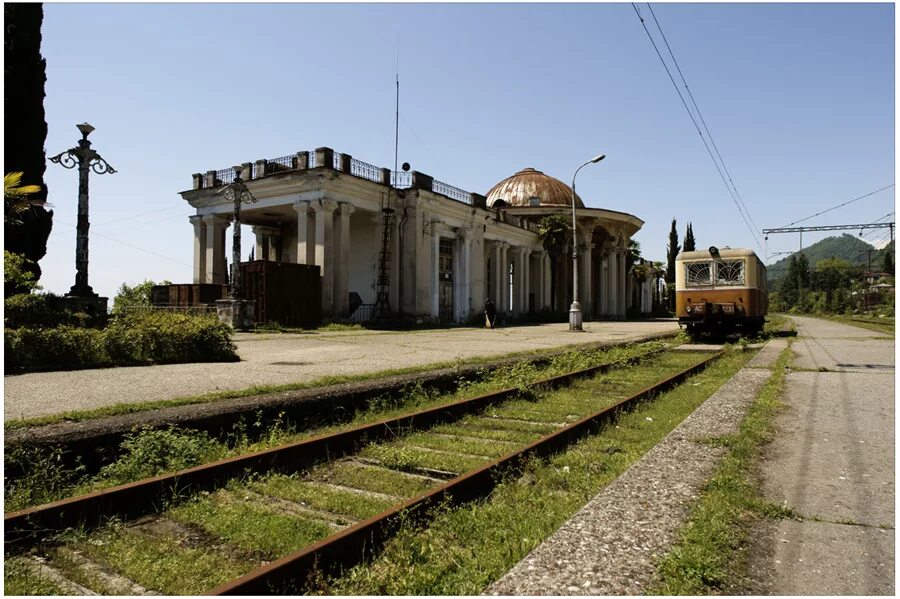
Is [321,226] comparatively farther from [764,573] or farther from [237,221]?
[764,573]

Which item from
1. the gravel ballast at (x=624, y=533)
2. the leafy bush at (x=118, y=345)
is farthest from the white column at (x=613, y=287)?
the gravel ballast at (x=624, y=533)

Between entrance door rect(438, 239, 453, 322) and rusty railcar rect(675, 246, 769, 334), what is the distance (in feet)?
53.8

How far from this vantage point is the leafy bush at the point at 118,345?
893cm

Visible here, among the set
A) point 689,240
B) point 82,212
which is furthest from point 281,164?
point 689,240

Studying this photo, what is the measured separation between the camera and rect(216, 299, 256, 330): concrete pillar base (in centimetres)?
2095

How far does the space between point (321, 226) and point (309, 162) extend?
342cm

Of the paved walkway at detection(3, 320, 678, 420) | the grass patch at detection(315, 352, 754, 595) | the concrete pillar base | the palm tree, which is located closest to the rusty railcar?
the paved walkway at detection(3, 320, 678, 420)


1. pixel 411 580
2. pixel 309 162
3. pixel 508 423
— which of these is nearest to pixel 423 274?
pixel 309 162

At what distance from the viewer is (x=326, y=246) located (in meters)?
27.5

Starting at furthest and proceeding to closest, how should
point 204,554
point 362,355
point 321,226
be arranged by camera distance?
point 321,226, point 362,355, point 204,554

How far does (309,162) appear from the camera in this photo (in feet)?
92.8

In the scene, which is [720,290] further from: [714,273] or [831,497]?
[831,497]

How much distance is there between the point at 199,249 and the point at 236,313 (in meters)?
14.7

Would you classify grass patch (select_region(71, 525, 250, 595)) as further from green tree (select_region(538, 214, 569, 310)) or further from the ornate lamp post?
green tree (select_region(538, 214, 569, 310))
